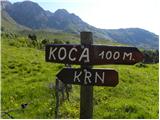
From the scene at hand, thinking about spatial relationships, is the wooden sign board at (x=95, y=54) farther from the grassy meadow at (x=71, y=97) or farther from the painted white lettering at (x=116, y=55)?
the grassy meadow at (x=71, y=97)

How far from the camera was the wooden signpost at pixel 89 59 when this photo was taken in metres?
7.80

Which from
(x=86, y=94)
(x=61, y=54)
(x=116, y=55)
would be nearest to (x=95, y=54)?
(x=116, y=55)

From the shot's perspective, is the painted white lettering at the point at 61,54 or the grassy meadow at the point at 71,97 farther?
the grassy meadow at the point at 71,97

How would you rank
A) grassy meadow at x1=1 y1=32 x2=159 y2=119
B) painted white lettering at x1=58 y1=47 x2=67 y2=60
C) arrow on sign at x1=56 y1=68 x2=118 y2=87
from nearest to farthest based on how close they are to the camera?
arrow on sign at x1=56 y1=68 x2=118 y2=87
painted white lettering at x1=58 y1=47 x2=67 y2=60
grassy meadow at x1=1 y1=32 x2=159 y2=119

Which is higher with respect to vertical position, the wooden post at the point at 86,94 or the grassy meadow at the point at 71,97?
the wooden post at the point at 86,94

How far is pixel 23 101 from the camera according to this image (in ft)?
61.1

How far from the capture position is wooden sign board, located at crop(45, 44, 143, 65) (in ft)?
25.6

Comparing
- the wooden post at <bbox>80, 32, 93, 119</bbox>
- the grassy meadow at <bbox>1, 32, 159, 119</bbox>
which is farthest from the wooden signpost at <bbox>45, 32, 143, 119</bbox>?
the grassy meadow at <bbox>1, 32, 159, 119</bbox>

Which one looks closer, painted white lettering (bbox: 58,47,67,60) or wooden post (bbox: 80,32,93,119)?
wooden post (bbox: 80,32,93,119)

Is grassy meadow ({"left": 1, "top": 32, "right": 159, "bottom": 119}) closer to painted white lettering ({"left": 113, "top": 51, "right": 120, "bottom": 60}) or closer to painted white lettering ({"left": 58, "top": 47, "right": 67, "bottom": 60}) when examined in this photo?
painted white lettering ({"left": 58, "top": 47, "right": 67, "bottom": 60})

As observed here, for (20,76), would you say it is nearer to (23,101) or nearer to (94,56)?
(23,101)

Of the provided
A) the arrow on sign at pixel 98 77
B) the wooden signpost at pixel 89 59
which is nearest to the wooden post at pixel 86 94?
the wooden signpost at pixel 89 59

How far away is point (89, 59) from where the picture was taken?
25.6 ft

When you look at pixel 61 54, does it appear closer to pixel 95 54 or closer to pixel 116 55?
pixel 95 54
